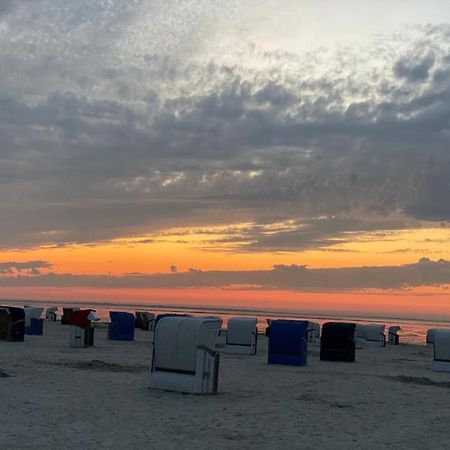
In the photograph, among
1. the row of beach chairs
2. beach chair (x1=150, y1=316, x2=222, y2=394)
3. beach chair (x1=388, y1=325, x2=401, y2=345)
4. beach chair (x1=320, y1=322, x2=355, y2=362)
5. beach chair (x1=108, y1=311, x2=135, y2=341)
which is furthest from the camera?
beach chair (x1=388, y1=325, x2=401, y2=345)

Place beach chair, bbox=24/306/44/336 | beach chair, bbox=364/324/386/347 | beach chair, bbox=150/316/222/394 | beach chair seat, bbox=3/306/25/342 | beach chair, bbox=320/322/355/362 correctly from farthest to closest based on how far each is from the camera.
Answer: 1. beach chair, bbox=364/324/386/347
2. beach chair, bbox=24/306/44/336
3. beach chair seat, bbox=3/306/25/342
4. beach chair, bbox=320/322/355/362
5. beach chair, bbox=150/316/222/394

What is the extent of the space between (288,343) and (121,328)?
14418 millimetres

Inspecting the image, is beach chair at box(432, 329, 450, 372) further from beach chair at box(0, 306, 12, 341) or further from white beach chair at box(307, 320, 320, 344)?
beach chair at box(0, 306, 12, 341)

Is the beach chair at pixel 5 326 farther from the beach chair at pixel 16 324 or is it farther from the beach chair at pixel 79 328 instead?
the beach chair at pixel 79 328

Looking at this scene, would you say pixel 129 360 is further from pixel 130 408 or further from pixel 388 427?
pixel 388 427

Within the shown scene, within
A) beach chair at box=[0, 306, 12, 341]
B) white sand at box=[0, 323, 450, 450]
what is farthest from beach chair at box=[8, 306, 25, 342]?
white sand at box=[0, 323, 450, 450]

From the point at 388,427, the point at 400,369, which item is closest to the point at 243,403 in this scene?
the point at 388,427

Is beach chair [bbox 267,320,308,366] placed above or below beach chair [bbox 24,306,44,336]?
above

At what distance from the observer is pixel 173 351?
52.4ft

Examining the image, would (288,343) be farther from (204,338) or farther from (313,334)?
(313,334)

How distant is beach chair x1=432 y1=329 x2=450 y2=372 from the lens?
25.8 m

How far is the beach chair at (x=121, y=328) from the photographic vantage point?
121ft

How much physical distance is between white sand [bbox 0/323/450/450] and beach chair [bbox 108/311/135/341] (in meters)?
13.4

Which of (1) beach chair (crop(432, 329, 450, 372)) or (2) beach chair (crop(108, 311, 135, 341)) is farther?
(2) beach chair (crop(108, 311, 135, 341))
